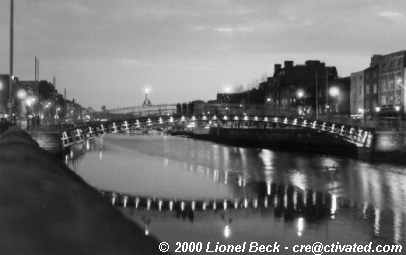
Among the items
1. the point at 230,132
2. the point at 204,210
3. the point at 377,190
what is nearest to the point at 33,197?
the point at 204,210

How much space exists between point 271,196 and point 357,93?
63282 mm

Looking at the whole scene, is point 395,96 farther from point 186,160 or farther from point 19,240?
point 19,240

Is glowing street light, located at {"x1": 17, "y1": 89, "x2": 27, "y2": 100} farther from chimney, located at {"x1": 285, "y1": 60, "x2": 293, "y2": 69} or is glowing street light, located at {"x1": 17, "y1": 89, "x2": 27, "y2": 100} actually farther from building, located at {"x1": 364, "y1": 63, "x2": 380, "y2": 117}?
chimney, located at {"x1": 285, "y1": 60, "x2": 293, "y2": 69}

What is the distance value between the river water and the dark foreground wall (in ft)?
51.2

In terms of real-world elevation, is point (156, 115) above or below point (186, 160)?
above

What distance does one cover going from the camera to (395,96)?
258 feet

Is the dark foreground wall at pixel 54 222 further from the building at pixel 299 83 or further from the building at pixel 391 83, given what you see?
the building at pixel 299 83

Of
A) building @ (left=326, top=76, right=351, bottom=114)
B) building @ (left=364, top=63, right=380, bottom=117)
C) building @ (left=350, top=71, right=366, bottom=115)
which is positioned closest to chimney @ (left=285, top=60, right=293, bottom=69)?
building @ (left=326, top=76, right=351, bottom=114)

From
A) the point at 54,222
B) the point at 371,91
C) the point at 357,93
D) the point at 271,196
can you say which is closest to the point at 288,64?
the point at 357,93

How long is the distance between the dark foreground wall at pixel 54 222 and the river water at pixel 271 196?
51.2 ft

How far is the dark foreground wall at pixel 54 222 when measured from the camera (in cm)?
445

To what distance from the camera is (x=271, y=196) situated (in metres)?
35.8

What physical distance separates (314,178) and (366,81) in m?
47.9

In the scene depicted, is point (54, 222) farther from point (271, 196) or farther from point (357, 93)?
point (357, 93)
